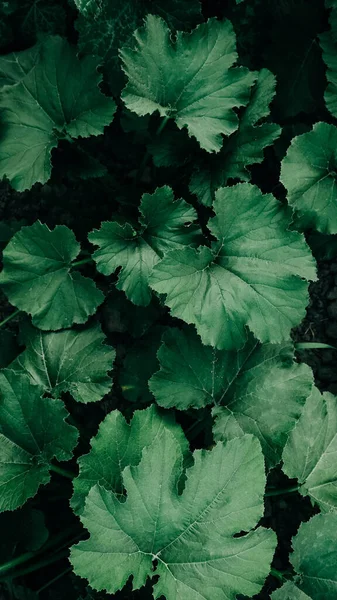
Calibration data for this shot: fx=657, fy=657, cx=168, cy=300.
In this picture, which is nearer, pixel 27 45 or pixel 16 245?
pixel 16 245

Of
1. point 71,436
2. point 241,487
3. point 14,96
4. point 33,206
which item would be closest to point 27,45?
point 14,96

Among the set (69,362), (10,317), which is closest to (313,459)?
(69,362)

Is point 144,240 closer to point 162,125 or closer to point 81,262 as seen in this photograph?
point 81,262

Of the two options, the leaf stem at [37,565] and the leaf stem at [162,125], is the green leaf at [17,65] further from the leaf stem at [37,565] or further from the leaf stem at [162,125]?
the leaf stem at [37,565]

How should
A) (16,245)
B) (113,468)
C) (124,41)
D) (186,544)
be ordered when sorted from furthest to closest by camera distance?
(124,41) < (16,245) < (113,468) < (186,544)

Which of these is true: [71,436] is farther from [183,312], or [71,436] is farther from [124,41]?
[124,41]

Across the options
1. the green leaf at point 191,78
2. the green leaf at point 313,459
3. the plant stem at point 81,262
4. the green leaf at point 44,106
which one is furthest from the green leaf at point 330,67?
the green leaf at point 313,459
